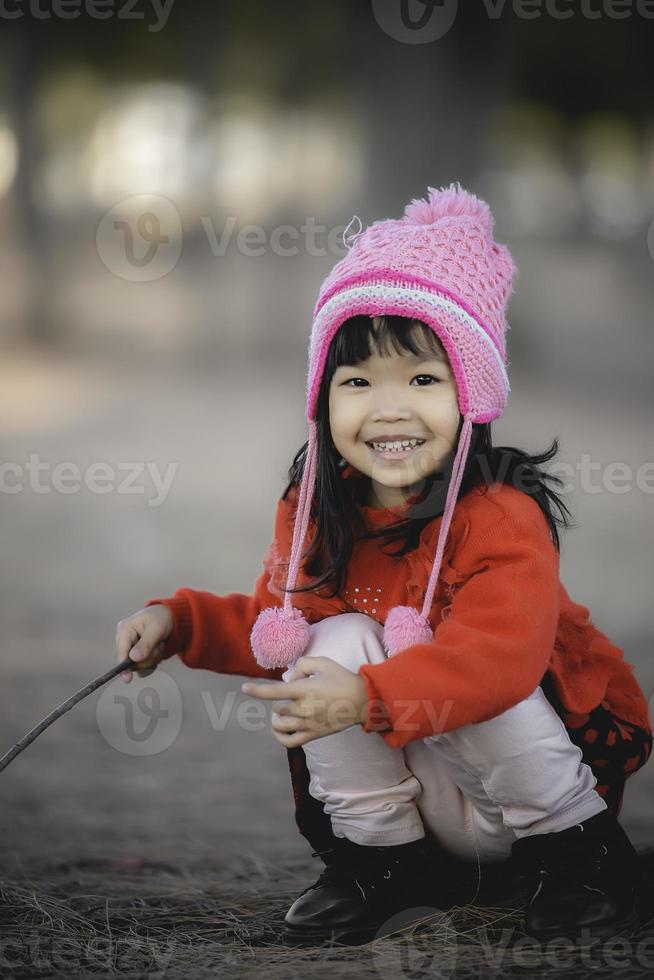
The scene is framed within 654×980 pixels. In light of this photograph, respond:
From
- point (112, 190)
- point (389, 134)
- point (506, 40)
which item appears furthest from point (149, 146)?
point (506, 40)

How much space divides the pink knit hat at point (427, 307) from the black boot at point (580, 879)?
0.95 ft

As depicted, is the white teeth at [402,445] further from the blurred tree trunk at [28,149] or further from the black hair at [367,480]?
the blurred tree trunk at [28,149]

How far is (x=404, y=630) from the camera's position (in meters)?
1.44

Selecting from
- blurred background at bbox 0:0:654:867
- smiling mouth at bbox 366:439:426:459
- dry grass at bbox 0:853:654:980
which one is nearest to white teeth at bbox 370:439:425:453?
smiling mouth at bbox 366:439:426:459

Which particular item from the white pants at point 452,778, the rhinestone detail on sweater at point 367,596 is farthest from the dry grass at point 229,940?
the rhinestone detail on sweater at point 367,596

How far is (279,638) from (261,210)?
25.8 ft

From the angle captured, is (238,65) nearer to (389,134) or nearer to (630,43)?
(389,134)

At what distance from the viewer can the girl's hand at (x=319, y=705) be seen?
127cm

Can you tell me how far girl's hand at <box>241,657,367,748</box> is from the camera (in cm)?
127

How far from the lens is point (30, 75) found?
964 centimetres

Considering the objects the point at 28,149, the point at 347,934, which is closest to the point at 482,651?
the point at 347,934

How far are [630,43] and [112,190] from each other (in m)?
4.08

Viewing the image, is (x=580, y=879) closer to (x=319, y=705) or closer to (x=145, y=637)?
(x=319, y=705)

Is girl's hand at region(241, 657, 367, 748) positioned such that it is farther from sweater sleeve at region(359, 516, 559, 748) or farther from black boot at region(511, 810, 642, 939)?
black boot at region(511, 810, 642, 939)
